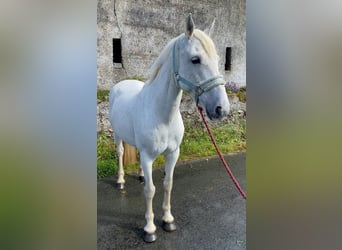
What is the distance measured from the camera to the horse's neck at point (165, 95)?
1.46m

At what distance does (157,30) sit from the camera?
231 cm

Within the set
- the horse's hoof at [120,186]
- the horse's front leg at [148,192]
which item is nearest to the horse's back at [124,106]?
the horse's front leg at [148,192]

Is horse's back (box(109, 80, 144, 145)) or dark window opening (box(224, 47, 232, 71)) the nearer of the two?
horse's back (box(109, 80, 144, 145))

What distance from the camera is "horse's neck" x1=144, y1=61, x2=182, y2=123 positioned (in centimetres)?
146

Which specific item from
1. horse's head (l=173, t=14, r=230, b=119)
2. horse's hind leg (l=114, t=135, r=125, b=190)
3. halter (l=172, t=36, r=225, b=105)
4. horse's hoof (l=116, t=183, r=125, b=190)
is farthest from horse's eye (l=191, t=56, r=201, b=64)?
horse's hoof (l=116, t=183, r=125, b=190)

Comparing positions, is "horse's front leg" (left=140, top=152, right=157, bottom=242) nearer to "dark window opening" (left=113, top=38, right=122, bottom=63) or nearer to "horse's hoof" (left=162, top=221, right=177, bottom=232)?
"horse's hoof" (left=162, top=221, right=177, bottom=232)

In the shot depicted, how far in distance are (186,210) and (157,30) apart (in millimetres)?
1598

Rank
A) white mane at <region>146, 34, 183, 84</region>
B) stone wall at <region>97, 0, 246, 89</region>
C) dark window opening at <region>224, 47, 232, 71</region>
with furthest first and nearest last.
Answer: dark window opening at <region>224, 47, 232, 71</region> → stone wall at <region>97, 0, 246, 89</region> → white mane at <region>146, 34, 183, 84</region>

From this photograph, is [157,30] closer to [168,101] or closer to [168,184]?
[168,101]

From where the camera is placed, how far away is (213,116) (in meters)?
1.22

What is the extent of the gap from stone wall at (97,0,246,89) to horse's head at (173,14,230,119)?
36.7 inches

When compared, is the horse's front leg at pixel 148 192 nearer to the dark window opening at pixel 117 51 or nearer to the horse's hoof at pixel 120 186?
the horse's hoof at pixel 120 186
